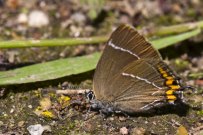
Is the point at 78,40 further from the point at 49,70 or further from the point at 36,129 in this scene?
the point at 36,129

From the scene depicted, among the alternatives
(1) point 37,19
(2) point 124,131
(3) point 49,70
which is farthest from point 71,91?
(1) point 37,19

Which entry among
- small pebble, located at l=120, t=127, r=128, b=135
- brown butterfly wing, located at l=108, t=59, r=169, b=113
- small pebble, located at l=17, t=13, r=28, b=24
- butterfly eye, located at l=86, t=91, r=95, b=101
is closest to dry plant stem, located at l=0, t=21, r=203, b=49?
butterfly eye, located at l=86, t=91, r=95, b=101

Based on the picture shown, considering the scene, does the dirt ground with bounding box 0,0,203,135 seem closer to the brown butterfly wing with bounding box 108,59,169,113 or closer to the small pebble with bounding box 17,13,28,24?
the small pebble with bounding box 17,13,28,24

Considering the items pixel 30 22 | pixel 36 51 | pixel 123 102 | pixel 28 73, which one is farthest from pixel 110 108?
pixel 30 22

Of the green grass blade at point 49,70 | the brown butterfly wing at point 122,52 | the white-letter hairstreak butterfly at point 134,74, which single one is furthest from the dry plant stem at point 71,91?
the brown butterfly wing at point 122,52

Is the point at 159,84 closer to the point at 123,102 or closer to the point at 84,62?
the point at 123,102
